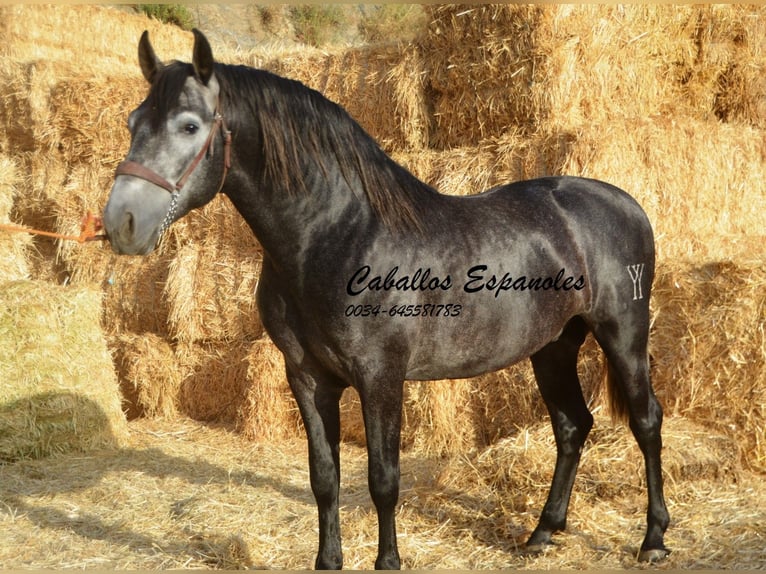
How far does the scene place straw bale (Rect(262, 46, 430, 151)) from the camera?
16.6ft

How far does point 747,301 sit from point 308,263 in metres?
2.47

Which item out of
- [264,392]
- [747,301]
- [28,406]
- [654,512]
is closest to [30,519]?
[28,406]

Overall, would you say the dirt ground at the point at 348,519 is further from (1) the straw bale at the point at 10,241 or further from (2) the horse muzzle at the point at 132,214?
(1) the straw bale at the point at 10,241

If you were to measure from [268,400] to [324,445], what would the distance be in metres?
2.49

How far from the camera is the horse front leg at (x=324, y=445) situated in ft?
9.41

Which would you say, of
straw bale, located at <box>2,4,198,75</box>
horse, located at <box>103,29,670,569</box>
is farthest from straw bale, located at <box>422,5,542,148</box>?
straw bale, located at <box>2,4,198,75</box>

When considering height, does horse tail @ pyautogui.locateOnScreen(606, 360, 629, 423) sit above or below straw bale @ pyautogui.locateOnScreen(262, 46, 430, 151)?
below

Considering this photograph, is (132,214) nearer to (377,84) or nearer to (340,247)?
(340,247)

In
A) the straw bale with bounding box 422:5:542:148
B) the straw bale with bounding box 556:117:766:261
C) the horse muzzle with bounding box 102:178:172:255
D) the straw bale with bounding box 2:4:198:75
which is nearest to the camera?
the horse muzzle with bounding box 102:178:172:255

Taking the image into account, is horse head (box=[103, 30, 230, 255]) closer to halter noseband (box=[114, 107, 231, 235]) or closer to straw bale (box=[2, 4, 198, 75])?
halter noseband (box=[114, 107, 231, 235])

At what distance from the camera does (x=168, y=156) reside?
241 centimetres

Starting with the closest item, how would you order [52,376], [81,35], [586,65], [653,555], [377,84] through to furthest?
[653,555] < [586,65] < [52,376] < [377,84] < [81,35]

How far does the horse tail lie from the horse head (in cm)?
202

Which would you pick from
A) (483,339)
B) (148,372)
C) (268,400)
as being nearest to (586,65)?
(483,339)
